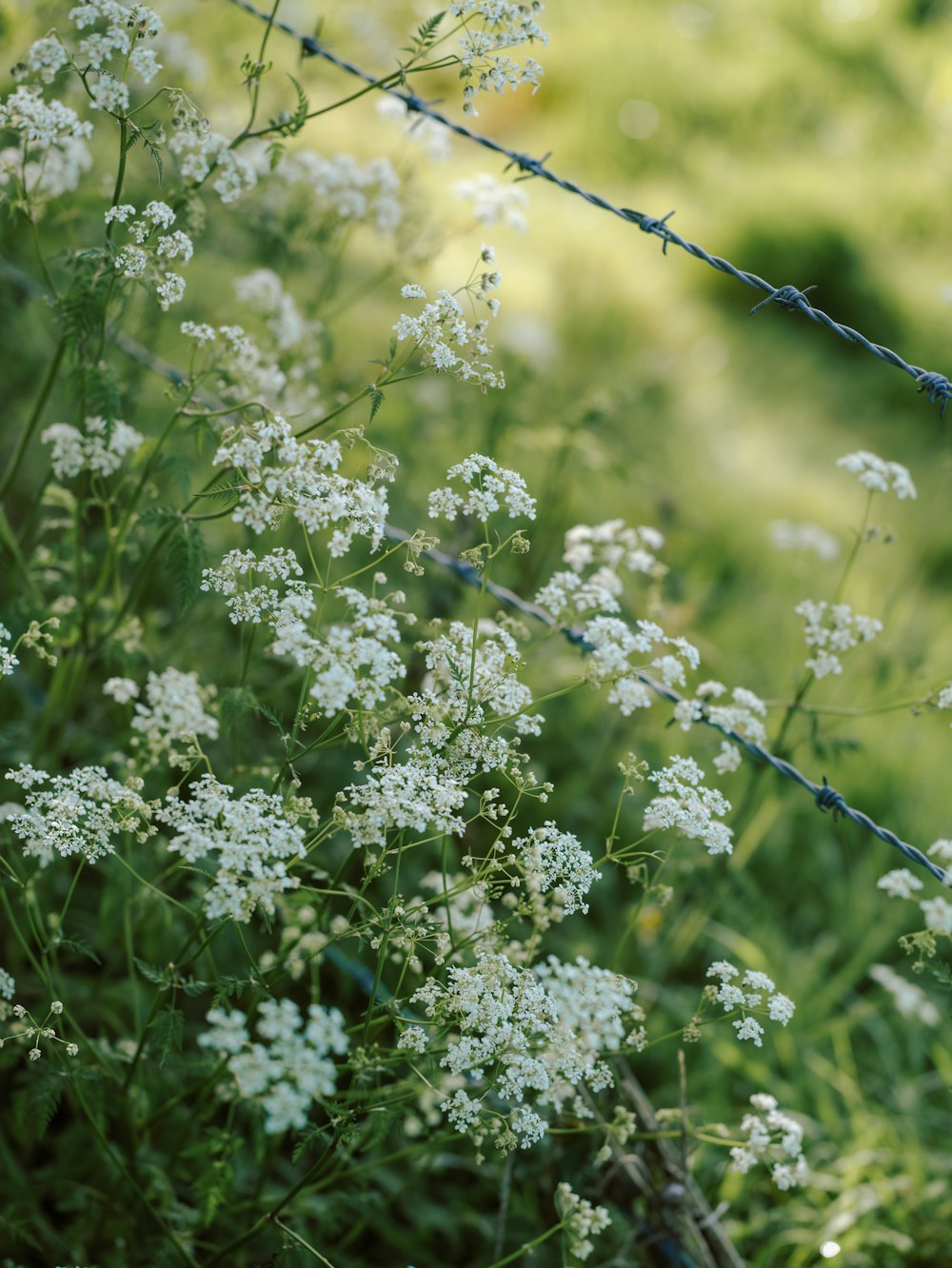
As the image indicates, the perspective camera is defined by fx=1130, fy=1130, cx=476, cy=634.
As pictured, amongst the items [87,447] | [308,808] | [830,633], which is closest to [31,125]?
[87,447]

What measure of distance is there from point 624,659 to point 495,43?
1061mm

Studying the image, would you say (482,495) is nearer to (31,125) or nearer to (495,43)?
(495,43)

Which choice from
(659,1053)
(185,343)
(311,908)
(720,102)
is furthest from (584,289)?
(311,908)

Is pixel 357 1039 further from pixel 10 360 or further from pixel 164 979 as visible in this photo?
pixel 10 360

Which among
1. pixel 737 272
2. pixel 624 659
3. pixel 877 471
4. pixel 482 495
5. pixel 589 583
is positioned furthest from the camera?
pixel 877 471

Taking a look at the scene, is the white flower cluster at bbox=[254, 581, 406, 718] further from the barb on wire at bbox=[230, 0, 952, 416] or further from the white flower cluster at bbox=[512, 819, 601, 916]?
the barb on wire at bbox=[230, 0, 952, 416]

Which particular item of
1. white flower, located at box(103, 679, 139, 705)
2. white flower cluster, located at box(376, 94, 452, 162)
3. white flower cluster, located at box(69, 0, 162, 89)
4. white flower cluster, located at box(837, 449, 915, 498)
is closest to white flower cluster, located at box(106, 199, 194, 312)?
white flower cluster, located at box(69, 0, 162, 89)

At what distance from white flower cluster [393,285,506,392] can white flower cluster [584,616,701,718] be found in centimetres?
45

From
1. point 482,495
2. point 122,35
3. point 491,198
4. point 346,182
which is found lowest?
point 482,495

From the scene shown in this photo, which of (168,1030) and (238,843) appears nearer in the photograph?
(238,843)

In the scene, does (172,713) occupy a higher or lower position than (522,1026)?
→ higher

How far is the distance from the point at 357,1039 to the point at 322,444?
5.26ft

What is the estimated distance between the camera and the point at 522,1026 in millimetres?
1588

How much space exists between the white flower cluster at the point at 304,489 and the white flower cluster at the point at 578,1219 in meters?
1.03
